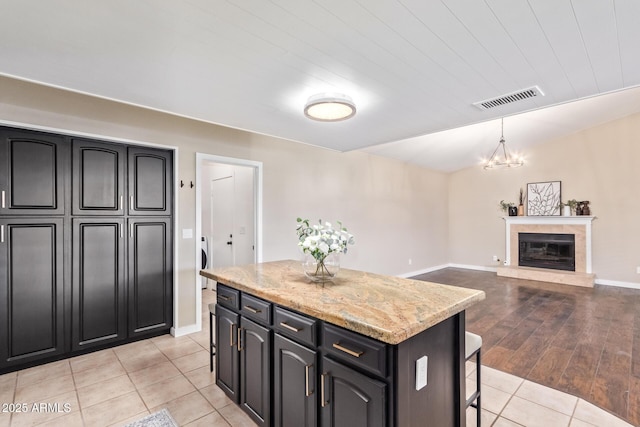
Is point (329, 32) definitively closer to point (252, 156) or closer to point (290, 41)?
point (290, 41)

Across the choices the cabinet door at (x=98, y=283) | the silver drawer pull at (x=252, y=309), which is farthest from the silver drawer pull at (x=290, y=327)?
the cabinet door at (x=98, y=283)

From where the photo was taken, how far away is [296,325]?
160 centimetres

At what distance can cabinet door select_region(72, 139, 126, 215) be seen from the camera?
9.53 ft

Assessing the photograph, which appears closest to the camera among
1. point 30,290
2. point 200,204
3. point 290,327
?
point 290,327

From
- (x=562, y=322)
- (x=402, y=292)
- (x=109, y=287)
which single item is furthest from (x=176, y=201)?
(x=562, y=322)

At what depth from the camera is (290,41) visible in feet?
5.75

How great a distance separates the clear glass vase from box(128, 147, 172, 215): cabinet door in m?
2.21

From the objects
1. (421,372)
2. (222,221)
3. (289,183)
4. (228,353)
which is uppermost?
(289,183)

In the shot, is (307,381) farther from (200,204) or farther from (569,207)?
(569,207)

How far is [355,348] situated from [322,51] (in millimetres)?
1667

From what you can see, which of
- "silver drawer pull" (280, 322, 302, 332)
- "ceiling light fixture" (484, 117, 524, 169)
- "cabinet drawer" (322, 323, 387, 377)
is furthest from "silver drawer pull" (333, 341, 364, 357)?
"ceiling light fixture" (484, 117, 524, 169)

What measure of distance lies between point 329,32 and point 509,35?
39.9 inches

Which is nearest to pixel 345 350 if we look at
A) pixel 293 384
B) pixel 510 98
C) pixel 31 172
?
pixel 293 384

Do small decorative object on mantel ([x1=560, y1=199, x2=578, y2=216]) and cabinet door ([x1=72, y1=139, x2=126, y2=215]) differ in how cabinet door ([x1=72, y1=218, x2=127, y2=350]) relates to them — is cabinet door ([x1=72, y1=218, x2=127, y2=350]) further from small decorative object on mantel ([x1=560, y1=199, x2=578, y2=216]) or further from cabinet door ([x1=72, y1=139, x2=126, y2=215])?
small decorative object on mantel ([x1=560, y1=199, x2=578, y2=216])
